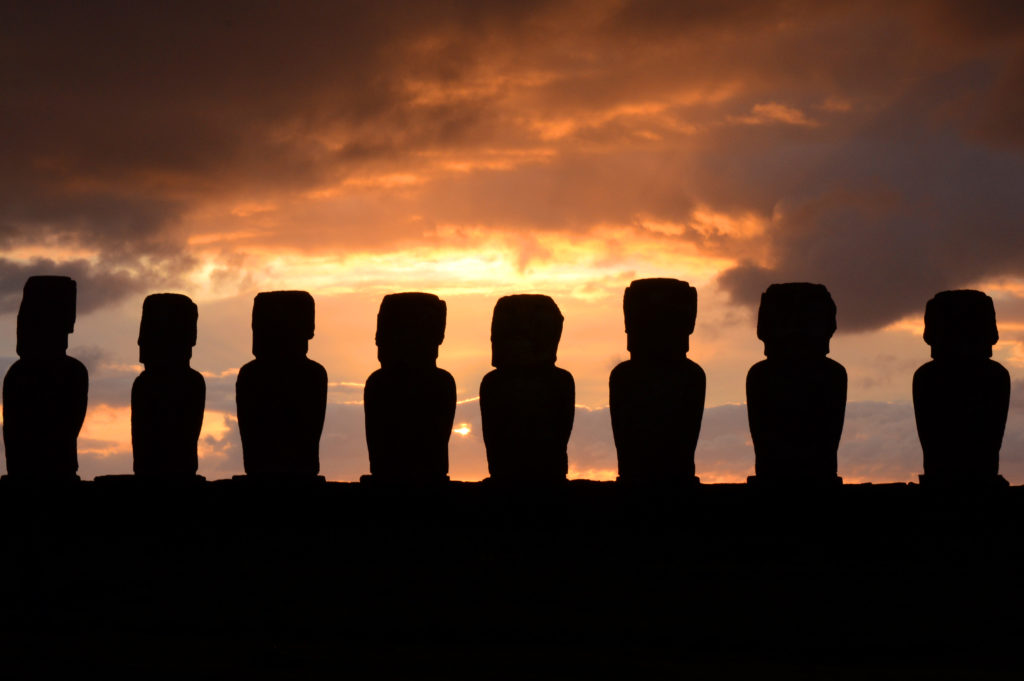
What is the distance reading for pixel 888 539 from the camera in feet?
38.8

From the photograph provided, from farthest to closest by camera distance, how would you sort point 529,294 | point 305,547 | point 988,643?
1. point 529,294
2. point 305,547
3. point 988,643

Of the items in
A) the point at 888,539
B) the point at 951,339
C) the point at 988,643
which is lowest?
the point at 988,643

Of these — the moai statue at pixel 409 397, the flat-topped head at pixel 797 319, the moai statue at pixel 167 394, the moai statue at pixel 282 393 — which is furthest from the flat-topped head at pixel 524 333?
the moai statue at pixel 167 394

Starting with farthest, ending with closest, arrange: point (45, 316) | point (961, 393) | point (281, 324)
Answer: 1. point (45, 316)
2. point (281, 324)
3. point (961, 393)

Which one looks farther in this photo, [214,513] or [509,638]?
[214,513]

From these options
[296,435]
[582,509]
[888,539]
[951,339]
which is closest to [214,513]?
[296,435]

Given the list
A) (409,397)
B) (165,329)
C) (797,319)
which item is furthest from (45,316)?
(797,319)

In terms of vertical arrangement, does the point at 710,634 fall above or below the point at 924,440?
below

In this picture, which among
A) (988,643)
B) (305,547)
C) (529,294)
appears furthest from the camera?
(529,294)

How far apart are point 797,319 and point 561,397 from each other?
202cm

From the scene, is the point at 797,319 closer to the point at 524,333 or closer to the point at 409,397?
the point at 524,333

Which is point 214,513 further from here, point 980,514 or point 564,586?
point 980,514

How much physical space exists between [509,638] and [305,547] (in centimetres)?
232

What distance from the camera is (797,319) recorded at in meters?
12.8
